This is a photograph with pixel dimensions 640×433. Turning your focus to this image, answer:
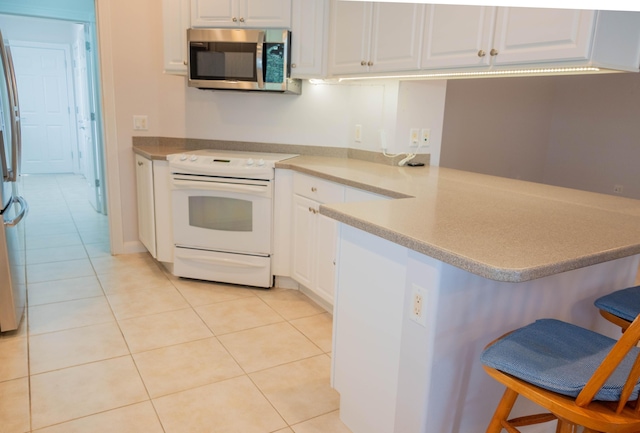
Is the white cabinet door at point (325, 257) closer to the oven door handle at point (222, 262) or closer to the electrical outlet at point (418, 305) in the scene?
the oven door handle at point (222, 262)

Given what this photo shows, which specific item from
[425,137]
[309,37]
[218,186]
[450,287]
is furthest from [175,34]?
[450,287]

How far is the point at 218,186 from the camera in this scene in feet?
10.1

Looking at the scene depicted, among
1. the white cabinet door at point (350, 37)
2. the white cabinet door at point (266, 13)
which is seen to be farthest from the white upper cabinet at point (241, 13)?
the white cabinet door at point (350, 37)

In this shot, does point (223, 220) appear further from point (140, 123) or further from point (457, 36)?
point (457, 36)

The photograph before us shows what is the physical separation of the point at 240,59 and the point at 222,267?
56.6 inches

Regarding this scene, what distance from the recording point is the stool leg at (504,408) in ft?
4.07

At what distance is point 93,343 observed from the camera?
7.88ft

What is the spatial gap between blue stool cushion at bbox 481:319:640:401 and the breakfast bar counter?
159 millimetres

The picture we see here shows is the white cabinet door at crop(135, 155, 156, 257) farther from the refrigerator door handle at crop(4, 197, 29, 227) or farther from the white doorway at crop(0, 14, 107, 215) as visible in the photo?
the white doorway at crop(0, 14, 107, 215)

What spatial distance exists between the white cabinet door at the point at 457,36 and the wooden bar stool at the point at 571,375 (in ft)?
4.25

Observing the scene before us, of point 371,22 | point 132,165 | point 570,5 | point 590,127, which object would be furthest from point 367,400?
point 590,127

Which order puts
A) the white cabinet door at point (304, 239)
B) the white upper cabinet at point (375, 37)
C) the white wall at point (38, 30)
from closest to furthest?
1. the white upper cabinet at point (375, 37)
2. the white cabinet door at point (304, 239)
3. the white wall at point (38, 30)

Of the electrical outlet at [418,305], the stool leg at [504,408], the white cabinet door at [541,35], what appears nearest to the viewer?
the stool leg at [504,408]

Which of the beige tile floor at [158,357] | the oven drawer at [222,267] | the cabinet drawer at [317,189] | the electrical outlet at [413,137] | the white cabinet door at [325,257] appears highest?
the electrical outlet at [413,137]
